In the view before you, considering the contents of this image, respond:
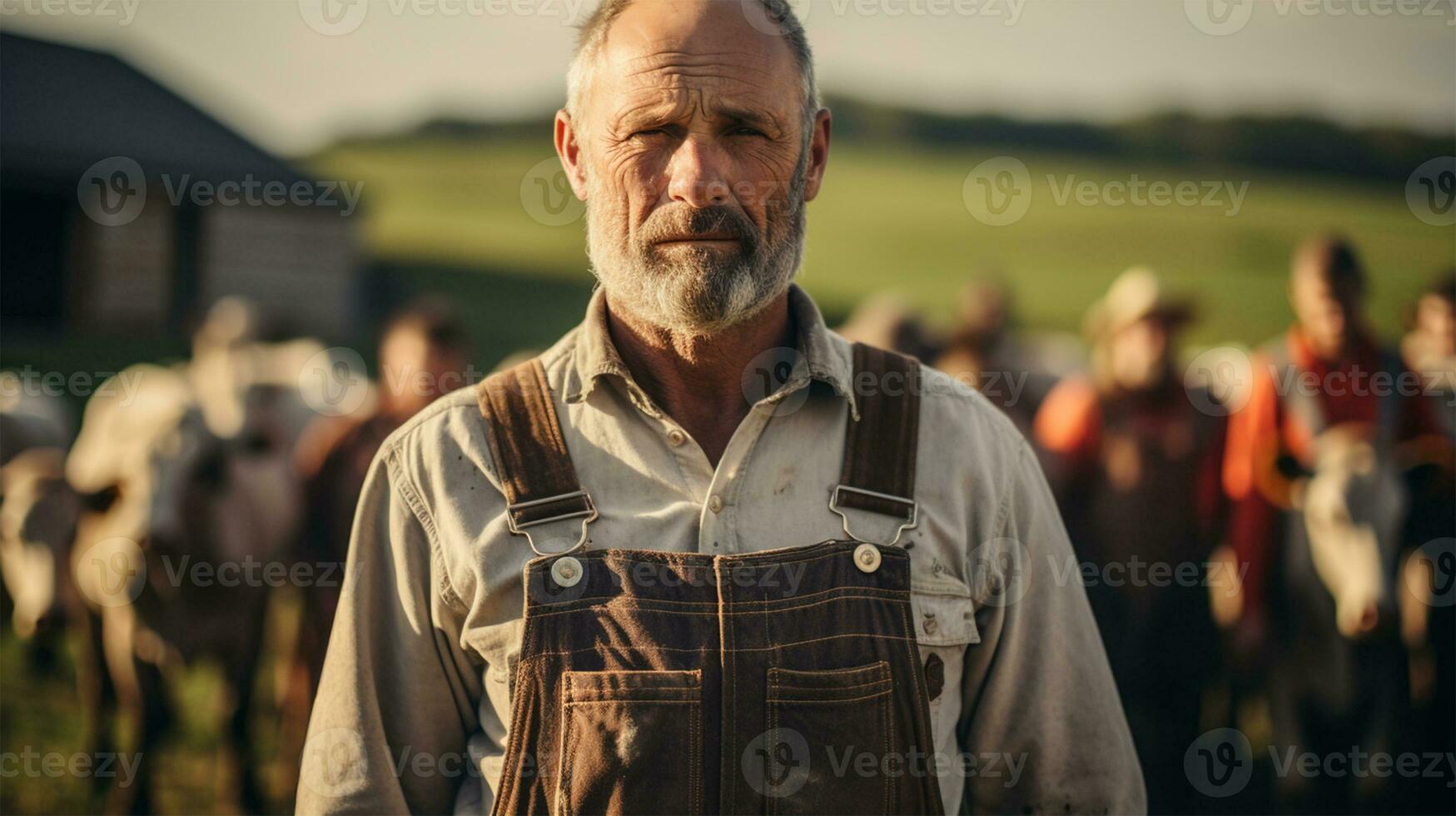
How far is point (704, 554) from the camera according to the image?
5.92 ft

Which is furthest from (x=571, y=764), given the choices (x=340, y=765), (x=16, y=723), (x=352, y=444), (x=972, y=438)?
(x=16, y=723)

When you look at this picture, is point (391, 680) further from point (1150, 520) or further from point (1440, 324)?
point (1440, 324)

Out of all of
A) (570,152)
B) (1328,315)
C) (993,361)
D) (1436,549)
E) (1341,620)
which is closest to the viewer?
(570,152)

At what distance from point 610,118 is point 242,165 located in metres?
29.3

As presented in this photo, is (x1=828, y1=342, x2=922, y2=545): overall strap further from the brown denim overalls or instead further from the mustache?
the mustache

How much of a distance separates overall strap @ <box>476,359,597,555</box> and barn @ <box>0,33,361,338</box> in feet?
67.0

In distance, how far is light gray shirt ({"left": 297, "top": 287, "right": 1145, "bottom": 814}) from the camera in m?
1.87

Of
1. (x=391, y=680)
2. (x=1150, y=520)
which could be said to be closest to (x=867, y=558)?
(x=391, y=680)

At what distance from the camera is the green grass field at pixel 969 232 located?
24.7m

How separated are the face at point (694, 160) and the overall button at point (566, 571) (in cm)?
45

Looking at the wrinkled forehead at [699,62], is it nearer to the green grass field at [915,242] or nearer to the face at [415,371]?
the face at [415,371]

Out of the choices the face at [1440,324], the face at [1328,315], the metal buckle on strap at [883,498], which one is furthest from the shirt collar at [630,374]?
the face at [1440,324]

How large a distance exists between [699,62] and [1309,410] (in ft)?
16.4

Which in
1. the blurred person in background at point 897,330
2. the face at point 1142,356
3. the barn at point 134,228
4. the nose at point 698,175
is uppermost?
the barn at point 134,228
